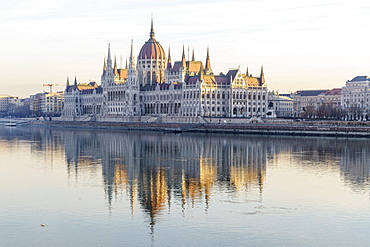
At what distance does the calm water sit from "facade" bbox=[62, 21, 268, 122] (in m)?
80.8

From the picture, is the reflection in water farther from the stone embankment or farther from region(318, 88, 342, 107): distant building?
region(318, 88, 342, 107): distant building

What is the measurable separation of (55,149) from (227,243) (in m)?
43.6

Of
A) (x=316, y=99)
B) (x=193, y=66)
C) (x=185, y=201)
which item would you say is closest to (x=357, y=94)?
(x=316, y=99)

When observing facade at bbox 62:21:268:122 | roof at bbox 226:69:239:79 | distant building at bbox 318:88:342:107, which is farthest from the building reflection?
distant building at bbox 318:88:342:107

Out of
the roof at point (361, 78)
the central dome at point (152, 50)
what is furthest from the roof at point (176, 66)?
the roof at point (361, 78)

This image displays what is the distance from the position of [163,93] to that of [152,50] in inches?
914

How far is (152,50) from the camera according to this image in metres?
168

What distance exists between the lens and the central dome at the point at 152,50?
168 m

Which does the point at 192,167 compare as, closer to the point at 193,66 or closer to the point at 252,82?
the point at 252,82

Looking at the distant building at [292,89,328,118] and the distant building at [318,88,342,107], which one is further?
the distant building at [292,89,328,118]

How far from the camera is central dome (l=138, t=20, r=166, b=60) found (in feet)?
552

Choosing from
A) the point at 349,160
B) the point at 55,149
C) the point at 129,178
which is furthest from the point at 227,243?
the point at 55,149

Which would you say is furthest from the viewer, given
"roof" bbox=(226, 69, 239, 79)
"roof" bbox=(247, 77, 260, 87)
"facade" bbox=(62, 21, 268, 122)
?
"roof" bbox=(247, 77, 260, 87)

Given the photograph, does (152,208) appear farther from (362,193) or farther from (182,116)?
(182,116)
